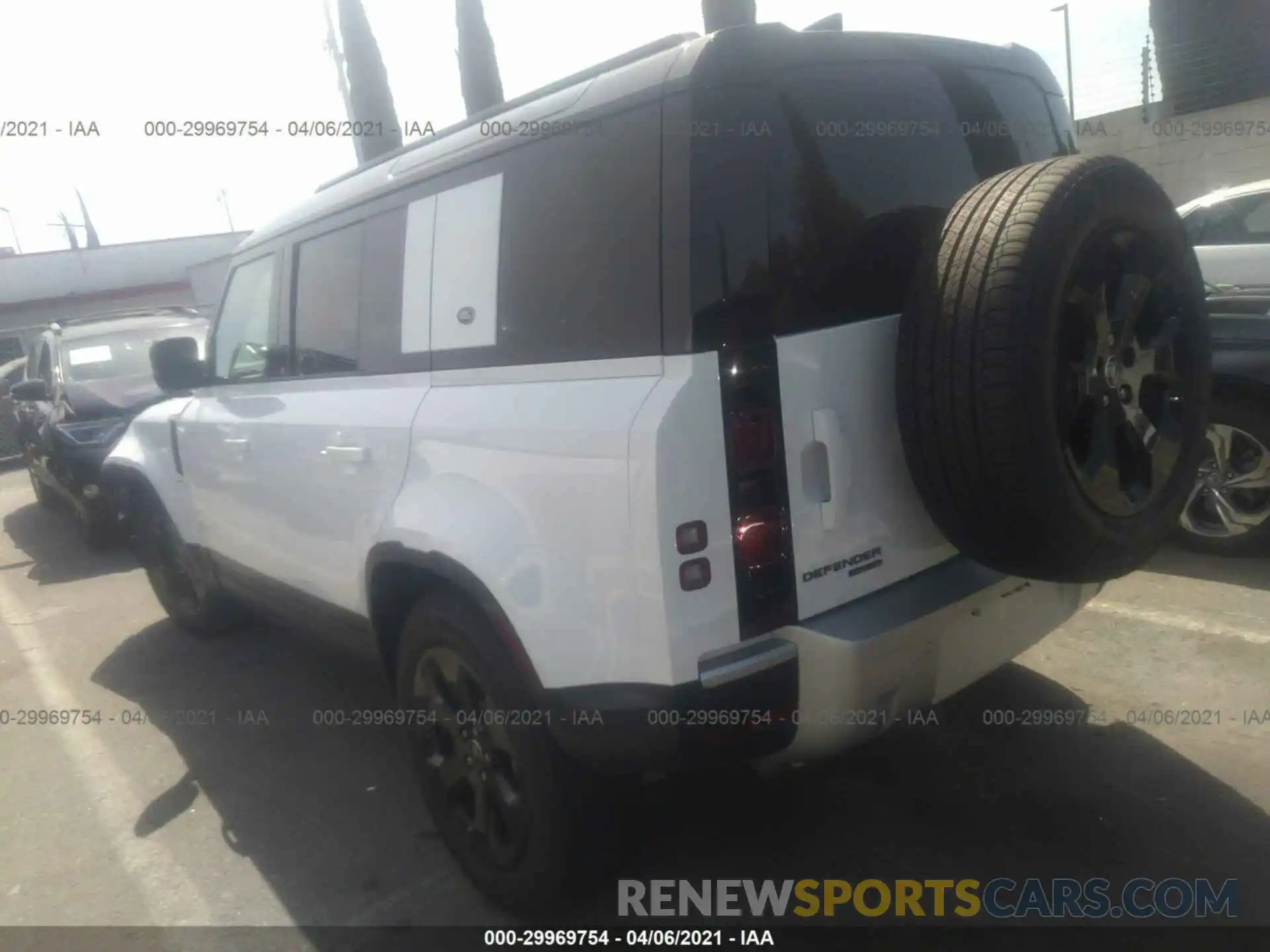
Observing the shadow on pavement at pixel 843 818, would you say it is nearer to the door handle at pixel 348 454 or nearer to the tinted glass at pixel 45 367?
the door handle at pixel 348 454

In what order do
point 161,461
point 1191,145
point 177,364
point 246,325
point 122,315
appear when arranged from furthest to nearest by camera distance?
point 1191,145 < point 122,315 < point 161,461 < point 177,364 < point 246,325

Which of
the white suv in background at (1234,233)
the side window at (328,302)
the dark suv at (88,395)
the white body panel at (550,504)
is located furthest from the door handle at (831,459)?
the dark suv at (88,395)

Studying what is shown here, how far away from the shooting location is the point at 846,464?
86.1 inches

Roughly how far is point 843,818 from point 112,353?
25.6ft

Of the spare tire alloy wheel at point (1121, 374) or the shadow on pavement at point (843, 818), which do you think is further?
the shadow on pavement at point (843, 818)

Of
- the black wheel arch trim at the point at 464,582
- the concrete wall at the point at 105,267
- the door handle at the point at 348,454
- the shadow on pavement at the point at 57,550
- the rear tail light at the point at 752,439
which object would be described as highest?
the concrete wall at the point at 105,267

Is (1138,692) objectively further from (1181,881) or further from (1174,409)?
(1174,409)

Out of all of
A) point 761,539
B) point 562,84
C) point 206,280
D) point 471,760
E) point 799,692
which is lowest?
point 471,760

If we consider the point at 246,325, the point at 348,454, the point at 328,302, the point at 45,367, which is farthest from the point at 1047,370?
the point at 45,367

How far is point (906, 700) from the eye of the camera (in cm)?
235

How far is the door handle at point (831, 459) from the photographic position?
2.15 m

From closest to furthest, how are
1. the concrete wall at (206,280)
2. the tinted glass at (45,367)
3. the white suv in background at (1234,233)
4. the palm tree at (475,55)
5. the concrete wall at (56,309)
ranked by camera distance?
the white suv in background at (1234,233)
the tinted glass at (45,367)
the palm tree at (475,55)
the concrete wall at (56,309)
the concrete wall at (206,280)

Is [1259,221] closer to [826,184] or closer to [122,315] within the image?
[826,184]

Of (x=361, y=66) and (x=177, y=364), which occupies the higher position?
(x=361, y=66)
